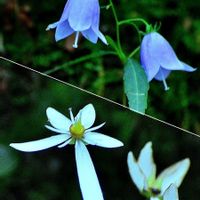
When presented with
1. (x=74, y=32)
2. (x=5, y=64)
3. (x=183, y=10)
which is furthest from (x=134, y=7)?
(x=5, y=64)

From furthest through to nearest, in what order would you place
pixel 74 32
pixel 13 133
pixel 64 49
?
pixel 64 49 → pixel 74 32 → pixel 13 133

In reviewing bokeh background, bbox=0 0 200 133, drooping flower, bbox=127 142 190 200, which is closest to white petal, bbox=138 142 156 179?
drooping flower, bbox=127 142 190 200

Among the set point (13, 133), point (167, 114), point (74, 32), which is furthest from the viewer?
point (167, 114)

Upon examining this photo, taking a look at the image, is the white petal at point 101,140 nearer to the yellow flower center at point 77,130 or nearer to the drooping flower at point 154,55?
the yellow flower center at point 77,130

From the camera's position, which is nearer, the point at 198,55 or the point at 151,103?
the point at 151,103

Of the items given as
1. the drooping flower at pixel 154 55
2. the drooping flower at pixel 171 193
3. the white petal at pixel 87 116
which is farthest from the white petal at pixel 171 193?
the drooping flower at pixel 154 55

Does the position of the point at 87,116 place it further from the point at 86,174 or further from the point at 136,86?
the point at 136,86

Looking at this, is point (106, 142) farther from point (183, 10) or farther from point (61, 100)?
point (183, 10)
